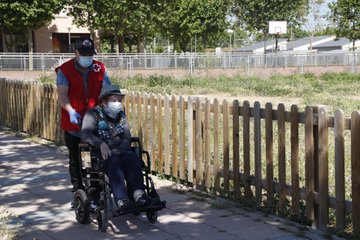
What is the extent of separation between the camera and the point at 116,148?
532cm

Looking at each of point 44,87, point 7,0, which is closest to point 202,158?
point 44,87

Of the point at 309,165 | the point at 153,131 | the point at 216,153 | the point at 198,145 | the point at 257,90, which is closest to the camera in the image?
the point at 309,165

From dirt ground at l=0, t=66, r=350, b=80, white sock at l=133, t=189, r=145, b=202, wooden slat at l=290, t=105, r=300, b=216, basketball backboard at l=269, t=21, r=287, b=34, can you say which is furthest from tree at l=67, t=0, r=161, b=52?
white sock at l=133, t=189, r=145, b=202

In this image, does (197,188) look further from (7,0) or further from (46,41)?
(46,41)

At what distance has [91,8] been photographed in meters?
44.6

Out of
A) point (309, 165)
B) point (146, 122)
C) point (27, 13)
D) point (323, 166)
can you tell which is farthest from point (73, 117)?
point (27, 13)

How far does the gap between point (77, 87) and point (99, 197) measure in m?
1.16

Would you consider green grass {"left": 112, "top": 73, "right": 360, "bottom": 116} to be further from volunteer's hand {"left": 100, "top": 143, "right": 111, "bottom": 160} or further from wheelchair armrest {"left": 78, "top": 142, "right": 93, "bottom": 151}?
volunteer's hand {"left": 100, "top": 143, "right": 111, "bottom": 160}

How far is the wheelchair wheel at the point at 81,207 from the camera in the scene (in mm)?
5488

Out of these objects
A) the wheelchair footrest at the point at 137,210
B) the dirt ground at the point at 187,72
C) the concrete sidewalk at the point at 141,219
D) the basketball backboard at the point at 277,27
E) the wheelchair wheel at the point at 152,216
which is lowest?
the concrete sidewalk at the point at 141,219

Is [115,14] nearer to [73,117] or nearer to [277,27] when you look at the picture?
[277,27]

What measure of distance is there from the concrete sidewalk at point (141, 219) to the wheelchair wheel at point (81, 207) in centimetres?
7

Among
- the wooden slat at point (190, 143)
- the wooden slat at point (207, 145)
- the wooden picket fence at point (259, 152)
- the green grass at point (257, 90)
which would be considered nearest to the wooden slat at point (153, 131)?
the wooden picket fence at point (259, 152)

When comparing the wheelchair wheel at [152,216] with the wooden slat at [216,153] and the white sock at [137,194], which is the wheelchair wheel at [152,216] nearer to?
the white sock at [137,194]
